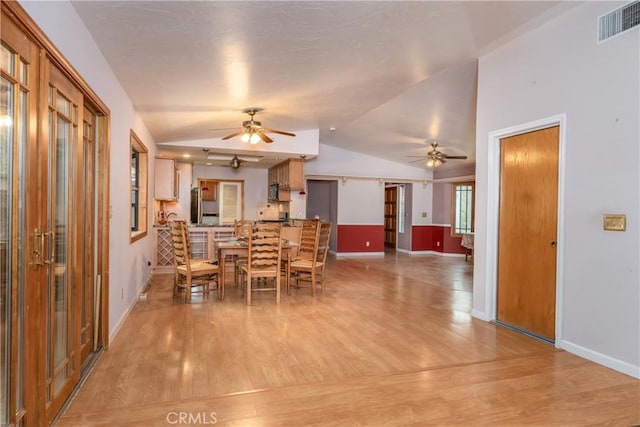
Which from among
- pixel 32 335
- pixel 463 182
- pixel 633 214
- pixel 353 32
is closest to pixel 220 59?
pixel 353 32

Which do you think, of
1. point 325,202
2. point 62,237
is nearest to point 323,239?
point 62,237

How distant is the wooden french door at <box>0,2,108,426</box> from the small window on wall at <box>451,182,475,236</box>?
354 inches

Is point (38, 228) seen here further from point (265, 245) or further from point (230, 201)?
point (230, 201)

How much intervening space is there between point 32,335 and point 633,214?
3.74 meters

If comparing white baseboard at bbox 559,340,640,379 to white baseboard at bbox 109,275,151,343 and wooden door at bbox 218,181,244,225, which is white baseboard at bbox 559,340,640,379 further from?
wooden door at bbox 218,181,244,225

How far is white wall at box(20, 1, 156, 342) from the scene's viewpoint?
1968mm

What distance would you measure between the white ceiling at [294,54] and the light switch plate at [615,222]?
Answer: 5.75 ft

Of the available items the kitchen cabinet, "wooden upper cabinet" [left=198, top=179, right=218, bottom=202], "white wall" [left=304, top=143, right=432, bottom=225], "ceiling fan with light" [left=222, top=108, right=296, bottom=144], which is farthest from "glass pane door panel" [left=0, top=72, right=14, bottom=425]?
"wooden upper cabinet" [left=198, top=179, right=218, bottom=202]

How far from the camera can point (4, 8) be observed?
1.44m

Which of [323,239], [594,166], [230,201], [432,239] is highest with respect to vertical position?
[594,166]

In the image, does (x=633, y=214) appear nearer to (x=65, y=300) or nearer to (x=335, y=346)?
(x=335, y=346)

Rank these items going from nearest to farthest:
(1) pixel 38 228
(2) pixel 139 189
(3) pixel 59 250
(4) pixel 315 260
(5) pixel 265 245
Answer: (1) pixel 38 228
(3) pixel 59 250
(5) pixel 265 245
(4) pixel 315 260
(2) pixel 139 189

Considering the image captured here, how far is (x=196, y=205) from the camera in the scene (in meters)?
8.53

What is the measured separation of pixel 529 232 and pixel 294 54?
2.75 m
